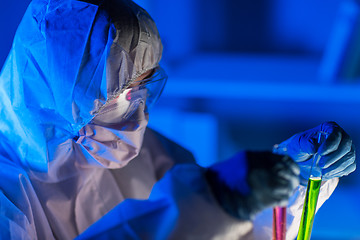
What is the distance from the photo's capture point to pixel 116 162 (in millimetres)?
948

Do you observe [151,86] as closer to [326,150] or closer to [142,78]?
[142,78]

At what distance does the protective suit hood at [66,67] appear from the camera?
0.81 m

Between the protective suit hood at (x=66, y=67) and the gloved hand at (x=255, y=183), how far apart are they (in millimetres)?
345

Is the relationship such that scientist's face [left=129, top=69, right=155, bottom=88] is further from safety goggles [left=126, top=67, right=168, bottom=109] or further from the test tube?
the test tube

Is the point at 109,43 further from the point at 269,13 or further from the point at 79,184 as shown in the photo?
the point at 269,13

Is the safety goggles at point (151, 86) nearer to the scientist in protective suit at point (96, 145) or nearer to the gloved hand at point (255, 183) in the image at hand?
the scientist in protective suit at point (96, 145)

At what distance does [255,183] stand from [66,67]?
17.9 inches

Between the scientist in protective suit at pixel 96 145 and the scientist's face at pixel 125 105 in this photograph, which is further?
the scientist's face at pixel 125 105

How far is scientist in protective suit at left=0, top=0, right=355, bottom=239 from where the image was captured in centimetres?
65

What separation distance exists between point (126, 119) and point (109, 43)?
0.64 ft

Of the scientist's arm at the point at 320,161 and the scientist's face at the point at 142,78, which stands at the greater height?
the scientist's face at the point at 142,78

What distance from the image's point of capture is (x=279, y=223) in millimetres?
717

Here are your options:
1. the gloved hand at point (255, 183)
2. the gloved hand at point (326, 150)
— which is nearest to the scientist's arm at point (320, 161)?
the gloved hand at point (326, 150)

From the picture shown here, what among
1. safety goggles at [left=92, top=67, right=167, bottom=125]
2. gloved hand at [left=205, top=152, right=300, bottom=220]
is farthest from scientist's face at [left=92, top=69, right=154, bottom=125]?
gloved hand at [left=205, top=152, right=300, bottom=220]
